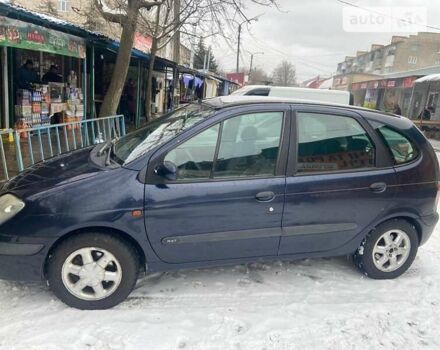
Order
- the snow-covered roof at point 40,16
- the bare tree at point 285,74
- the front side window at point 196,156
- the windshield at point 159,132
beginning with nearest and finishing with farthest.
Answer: the front side window at point 196,156
the windshield at point 159,132
the snow-covered roof at point 40,16
the bare tree at point 285,74

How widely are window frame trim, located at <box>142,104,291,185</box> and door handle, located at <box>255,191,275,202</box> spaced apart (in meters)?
0.13

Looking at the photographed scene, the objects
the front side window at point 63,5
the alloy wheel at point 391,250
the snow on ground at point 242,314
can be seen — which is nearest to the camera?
the snow on ground at point 242,314

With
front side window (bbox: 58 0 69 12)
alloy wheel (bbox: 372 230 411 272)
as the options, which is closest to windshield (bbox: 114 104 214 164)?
alloy wheel (bbox: 372 230 411 272)

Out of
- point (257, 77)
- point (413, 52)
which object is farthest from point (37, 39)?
point (257, 77)

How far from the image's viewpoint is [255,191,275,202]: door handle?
3.11m

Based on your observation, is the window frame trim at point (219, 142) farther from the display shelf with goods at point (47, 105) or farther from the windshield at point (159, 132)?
the display shelf with goods at point (47, 105)

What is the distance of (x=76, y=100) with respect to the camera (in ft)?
35.5

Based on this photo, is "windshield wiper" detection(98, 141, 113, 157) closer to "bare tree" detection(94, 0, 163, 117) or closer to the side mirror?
the side mirror

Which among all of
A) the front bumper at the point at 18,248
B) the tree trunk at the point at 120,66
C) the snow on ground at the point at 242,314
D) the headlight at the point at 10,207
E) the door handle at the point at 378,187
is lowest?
the snow on ground at the point at 242,314

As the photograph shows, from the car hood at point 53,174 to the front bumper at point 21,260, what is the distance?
1.27ft

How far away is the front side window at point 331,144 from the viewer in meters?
3.31

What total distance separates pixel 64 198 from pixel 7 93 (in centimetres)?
755

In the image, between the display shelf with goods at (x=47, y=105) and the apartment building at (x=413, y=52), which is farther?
the apartment building at (x=413, y=52)

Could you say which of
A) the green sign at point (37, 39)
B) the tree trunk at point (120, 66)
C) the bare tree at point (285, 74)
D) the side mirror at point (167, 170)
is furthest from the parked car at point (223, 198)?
the bare tree at point (285, 74)
